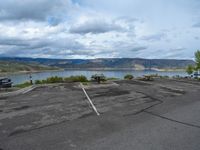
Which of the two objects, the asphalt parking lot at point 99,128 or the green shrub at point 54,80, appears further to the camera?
the green shrub at point 54,80

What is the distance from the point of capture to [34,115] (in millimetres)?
6215

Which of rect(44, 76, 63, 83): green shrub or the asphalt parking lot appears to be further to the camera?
rect(44, 76, 63, 83): green shrub

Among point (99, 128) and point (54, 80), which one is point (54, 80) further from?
point (99, 128)

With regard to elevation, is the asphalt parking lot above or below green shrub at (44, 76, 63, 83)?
below

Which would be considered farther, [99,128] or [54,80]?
[54,80]

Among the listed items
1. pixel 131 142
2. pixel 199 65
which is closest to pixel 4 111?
pixel 131 142

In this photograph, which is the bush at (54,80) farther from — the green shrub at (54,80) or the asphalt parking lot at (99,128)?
the asphalt parking lot at (99,128)

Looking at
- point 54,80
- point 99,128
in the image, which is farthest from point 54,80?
point 99,128

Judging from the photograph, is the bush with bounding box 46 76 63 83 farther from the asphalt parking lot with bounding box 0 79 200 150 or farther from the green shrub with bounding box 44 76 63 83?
the asphalt parking lot with bounding box 0 79 200 150

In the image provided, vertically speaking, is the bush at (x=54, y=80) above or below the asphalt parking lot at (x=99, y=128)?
above

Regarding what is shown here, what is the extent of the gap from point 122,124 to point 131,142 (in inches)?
50.8

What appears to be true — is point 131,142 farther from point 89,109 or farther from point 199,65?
point 199,65

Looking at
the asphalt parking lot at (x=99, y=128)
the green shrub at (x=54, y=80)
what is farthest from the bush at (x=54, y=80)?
the asphalt parking lot at (x=99, y=128)

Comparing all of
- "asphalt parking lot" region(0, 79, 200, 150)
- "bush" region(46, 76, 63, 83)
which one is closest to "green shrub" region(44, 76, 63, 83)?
"bush" region(46, 76, 63, 83)
